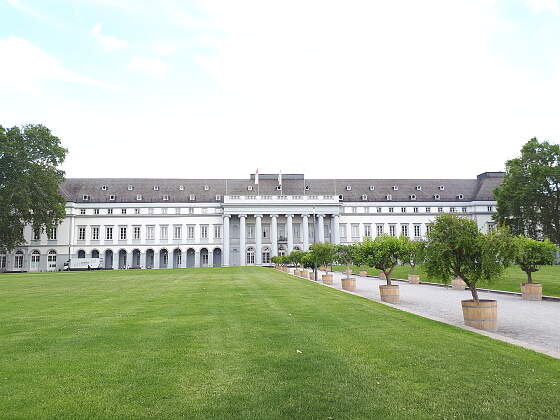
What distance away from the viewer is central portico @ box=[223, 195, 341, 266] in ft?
274

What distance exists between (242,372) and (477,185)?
94237mm

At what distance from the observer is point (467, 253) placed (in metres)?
13.2

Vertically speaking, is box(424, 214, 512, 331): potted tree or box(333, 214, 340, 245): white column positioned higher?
box(333, 214, 340, 245): white column

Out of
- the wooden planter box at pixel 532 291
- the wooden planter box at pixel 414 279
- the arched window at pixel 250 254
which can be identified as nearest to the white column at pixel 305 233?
the arched window at pixel 250 254

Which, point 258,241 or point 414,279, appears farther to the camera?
point 258,241

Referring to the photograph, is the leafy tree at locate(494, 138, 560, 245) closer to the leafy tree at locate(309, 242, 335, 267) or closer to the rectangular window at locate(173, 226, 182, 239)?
the leafy tree at locate(309, 242, 335, 267)

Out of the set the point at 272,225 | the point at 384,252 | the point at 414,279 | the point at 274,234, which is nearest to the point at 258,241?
the point at 274,234

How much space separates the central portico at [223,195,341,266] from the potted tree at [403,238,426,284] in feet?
160

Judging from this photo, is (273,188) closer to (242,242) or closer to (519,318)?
(242,242)

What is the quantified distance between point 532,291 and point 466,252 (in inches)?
405

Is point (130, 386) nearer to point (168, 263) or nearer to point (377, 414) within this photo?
point (377, 414)

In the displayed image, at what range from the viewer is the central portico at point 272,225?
83625 mm

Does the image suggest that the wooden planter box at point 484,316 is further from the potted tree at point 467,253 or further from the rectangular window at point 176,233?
the rectangular window at point 176,233

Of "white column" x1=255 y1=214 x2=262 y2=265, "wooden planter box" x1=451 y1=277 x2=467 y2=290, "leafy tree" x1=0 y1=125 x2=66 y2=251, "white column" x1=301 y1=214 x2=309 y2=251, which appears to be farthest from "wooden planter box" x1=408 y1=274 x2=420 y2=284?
"white column" x1=255 y1=214 x2=262 y2=265
